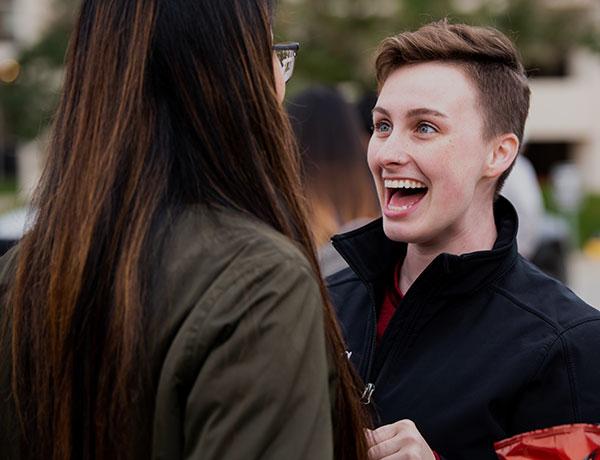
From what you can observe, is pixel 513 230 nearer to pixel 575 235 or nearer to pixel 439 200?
pixel 439 200

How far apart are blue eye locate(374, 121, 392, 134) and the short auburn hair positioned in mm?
133

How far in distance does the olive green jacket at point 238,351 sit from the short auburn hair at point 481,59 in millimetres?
914

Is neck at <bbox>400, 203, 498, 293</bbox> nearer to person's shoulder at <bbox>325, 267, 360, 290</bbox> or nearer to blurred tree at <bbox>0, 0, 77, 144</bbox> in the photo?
person's shoulder at <bbox>325, 267, 360, 290</bbox>

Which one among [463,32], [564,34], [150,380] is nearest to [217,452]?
[150,380]

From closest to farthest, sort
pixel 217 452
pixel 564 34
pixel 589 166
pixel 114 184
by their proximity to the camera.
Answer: pixel 217 452, pixel 114 184, pixel 564 34, pixel 589 166

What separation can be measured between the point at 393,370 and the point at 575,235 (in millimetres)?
18532

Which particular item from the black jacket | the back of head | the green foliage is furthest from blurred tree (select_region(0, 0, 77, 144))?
the black jacket

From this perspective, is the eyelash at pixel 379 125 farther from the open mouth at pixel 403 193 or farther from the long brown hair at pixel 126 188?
Result: the long brown hair at pixel 126 188

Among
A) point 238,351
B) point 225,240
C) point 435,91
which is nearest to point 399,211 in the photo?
point 435,91

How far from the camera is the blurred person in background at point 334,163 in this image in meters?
4.59

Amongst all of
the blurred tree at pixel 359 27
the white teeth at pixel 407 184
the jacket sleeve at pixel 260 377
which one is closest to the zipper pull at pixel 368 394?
the white teeth at pixel 407 184

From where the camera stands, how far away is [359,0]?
2139 centimetres

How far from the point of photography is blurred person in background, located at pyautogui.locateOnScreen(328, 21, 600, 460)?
7.41 feet

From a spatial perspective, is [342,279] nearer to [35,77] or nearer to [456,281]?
[456,281]
